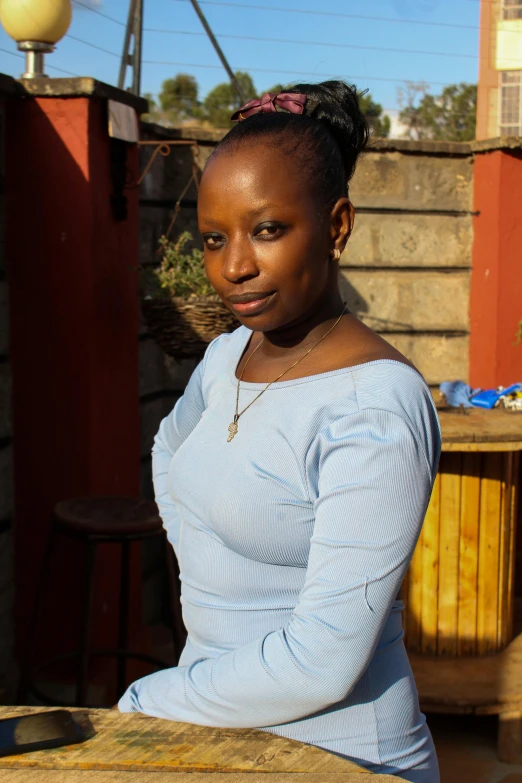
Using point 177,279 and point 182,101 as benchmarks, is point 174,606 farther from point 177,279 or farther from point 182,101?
point 182,101

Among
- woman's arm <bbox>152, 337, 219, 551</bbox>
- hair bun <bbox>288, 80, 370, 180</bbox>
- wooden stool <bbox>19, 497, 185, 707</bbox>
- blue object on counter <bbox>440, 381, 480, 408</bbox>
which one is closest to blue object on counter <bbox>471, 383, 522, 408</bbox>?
blue object on counter <bbox>440, 381, 480, 408</bbox>

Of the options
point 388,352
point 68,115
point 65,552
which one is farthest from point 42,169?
point 388,352

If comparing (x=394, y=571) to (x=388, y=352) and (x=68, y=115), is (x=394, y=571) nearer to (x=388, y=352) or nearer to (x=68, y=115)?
(x=388, y=352)

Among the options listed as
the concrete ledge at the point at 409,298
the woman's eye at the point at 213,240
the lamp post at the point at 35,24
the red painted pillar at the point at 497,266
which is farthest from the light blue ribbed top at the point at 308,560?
the red painted pillar at the point at 497,266

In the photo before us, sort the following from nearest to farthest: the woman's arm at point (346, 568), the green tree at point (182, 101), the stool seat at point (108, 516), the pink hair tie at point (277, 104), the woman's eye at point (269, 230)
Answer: the woman's arm at point (346, 568), the woman's eye at point (269, 230), the pink hair tie at point (277, 104), the stool seat at point (108, 516), the green tree at point (182, 101)

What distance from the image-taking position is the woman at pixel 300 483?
43.0 inches

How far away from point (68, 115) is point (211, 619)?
2.64 m

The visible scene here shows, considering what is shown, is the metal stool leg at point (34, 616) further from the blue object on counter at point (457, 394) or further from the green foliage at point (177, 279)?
the blue object on counter at point (457, 394)

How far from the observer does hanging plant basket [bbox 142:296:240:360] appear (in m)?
3.53

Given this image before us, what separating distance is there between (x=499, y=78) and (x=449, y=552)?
24.1 metres

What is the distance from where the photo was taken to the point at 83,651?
125 inches

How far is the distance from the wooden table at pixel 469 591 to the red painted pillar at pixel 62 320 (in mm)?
1354

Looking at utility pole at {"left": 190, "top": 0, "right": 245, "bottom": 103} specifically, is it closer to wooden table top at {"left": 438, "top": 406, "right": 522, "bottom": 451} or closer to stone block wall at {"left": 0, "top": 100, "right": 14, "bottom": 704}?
stone block wall at {"left": 0, "top": 100, "right": 14, "bottom": 704}

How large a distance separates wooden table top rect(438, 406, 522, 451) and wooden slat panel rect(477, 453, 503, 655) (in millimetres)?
156
